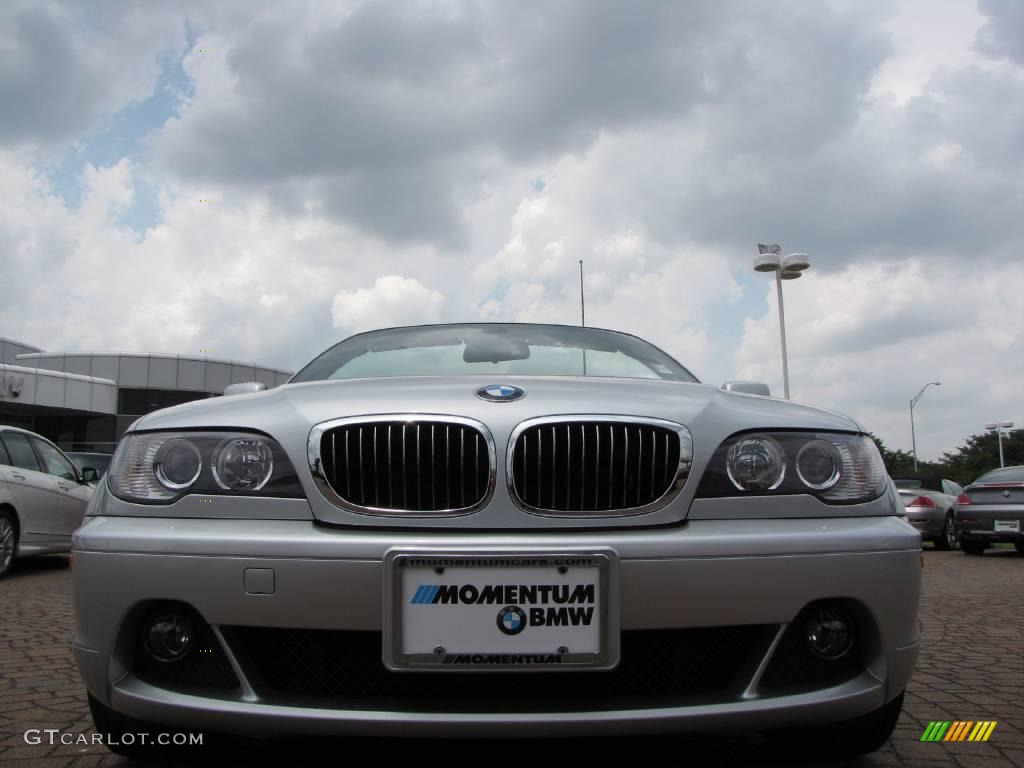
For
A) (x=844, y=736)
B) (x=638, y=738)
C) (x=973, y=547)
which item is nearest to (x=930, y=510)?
(x=973, y=547)

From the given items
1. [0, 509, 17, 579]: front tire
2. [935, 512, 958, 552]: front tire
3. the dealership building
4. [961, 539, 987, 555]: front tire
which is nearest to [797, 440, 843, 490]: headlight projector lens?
[0, 509, 17, 579]: front tire

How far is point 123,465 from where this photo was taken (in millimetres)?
2285

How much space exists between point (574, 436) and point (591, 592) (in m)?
0.39

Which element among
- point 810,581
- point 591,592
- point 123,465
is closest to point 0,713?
point 123,465

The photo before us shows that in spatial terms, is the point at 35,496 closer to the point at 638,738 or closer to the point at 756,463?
the point at 638,738

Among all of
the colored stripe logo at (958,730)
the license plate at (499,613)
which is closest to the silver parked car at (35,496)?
the license plate at (499,613)

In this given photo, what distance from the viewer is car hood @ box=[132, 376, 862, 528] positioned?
6.87 ft

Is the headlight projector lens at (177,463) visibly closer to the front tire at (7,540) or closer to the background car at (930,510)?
the front tire at (7,540)

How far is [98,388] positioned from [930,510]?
116ft

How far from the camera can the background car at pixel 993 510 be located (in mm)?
11375

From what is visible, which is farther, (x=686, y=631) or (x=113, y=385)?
(x=113, y=385)

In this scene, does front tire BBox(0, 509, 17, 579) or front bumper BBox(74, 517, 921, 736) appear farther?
front tire BBox(0, 509, 17, 579)

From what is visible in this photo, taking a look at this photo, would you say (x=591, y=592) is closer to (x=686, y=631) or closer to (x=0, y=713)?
(x=686, y=631)

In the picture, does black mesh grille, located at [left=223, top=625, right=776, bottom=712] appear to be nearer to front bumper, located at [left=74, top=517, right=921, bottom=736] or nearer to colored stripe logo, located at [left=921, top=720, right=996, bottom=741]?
front bumper, located at [left=74, top=517, right=921, bottom=736]
